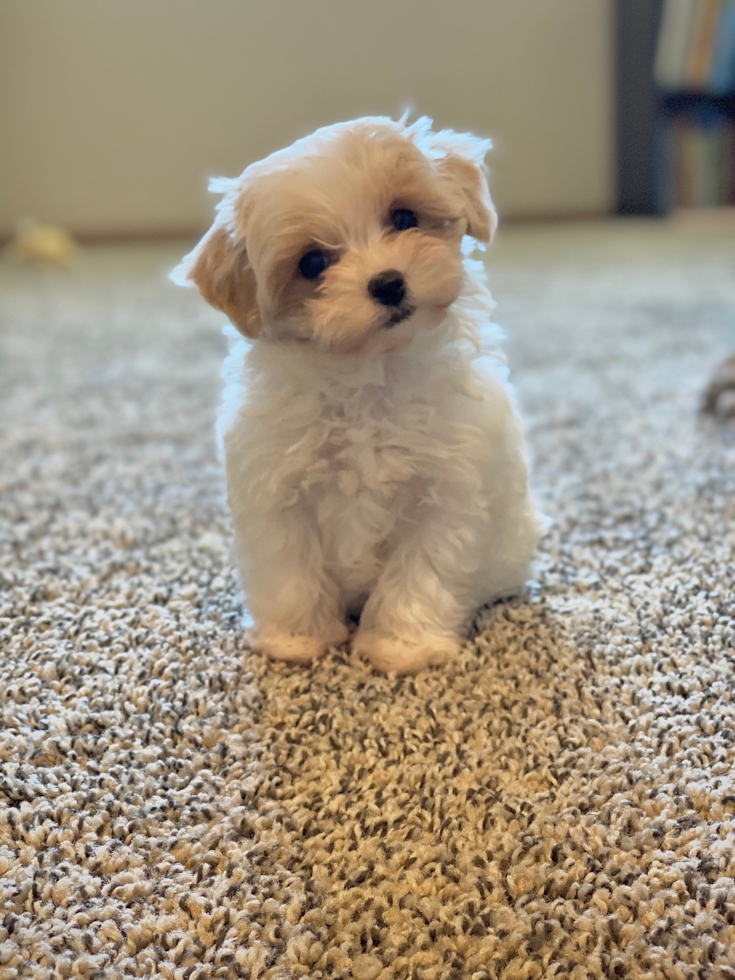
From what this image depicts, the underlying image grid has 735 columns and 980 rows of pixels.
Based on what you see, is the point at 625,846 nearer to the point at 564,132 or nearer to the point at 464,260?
the point at 464,260

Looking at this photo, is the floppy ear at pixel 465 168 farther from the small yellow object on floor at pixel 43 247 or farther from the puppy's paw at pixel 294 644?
the small yellow object on floor at pixel 43 247

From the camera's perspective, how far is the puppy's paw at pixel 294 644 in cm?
127

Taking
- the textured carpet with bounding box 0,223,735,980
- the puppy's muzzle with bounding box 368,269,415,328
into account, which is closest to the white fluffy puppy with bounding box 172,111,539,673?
the puppy's muzzle with bounding box 368,269,415,328

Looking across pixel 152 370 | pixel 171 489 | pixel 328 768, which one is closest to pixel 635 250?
pixel 152 370

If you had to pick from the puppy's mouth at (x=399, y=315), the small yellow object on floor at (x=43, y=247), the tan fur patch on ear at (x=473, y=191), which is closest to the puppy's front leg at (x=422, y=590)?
the puppy's mouth at (x=399, y=315)

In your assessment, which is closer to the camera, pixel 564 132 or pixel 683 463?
pixel 683 463

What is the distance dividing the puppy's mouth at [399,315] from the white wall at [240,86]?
4268 millimetres

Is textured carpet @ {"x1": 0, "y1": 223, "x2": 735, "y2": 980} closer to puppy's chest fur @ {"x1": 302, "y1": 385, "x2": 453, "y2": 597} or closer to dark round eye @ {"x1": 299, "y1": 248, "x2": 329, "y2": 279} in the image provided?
puppy's chest fur @ {"x1": 302, "y1": 385, "x2": 453, "y2": 597}

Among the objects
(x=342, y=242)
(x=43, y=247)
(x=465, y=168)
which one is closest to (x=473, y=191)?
(x=465, y=168)

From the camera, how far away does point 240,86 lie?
16.0ft

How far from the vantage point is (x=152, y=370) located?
9.18 ft

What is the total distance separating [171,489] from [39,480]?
310 mm

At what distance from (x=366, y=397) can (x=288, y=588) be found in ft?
0.95

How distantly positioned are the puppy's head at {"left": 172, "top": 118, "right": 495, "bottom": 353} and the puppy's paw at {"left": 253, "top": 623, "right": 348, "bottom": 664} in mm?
429
